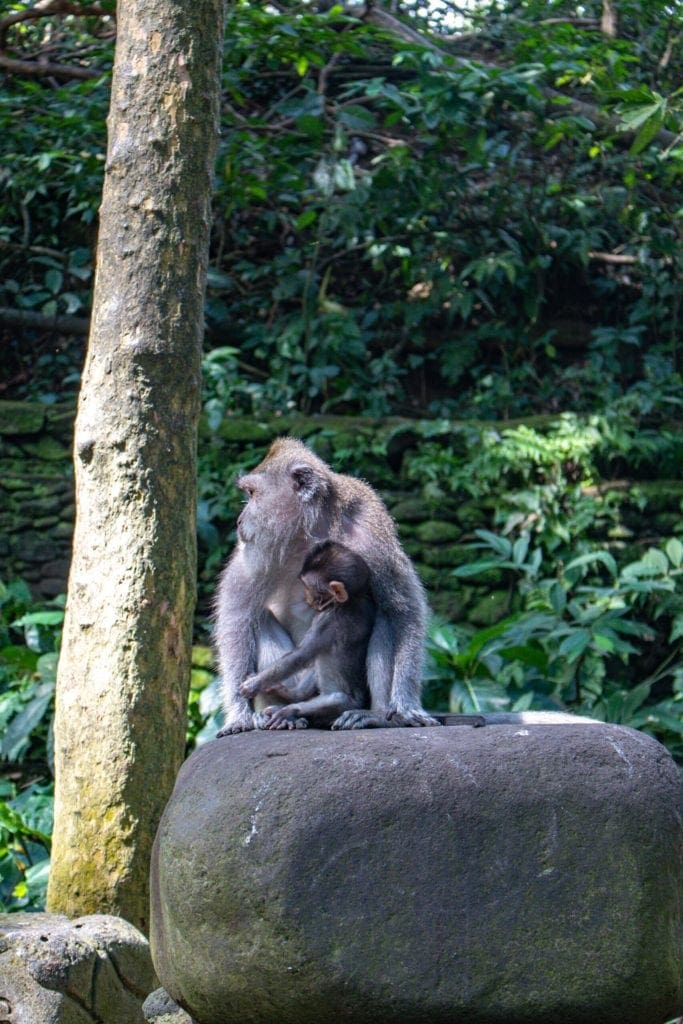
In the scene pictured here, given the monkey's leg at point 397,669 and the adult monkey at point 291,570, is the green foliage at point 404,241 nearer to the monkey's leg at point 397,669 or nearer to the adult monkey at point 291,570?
the adult monkey at point 291,570

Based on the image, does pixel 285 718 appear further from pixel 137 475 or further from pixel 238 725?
pixel 137 475

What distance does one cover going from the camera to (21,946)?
13.5 feet

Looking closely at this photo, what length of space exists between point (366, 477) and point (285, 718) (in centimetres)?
563

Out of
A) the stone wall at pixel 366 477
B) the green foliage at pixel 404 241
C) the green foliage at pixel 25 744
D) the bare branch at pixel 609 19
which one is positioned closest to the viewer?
the green foliage at pixel 25 744

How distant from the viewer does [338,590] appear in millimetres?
4031

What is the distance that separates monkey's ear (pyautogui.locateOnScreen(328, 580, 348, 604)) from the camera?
402 cm

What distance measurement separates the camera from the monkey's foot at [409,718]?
12.7 feet

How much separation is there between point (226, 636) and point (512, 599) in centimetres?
504

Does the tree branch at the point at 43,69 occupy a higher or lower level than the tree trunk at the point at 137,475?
higher

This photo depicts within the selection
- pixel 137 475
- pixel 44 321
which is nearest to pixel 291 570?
pixel 137 475

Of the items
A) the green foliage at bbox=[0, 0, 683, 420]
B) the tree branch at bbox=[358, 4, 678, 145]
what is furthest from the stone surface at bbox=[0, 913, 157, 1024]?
the tree branch at bbox=[358, 4, 678, 145]

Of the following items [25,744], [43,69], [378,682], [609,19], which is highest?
[609,19]

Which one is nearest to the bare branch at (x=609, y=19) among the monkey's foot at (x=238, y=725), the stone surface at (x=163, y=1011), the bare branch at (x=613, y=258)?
the bare branch at (x=613, y=258)

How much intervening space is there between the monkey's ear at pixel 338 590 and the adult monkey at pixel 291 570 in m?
0.14
